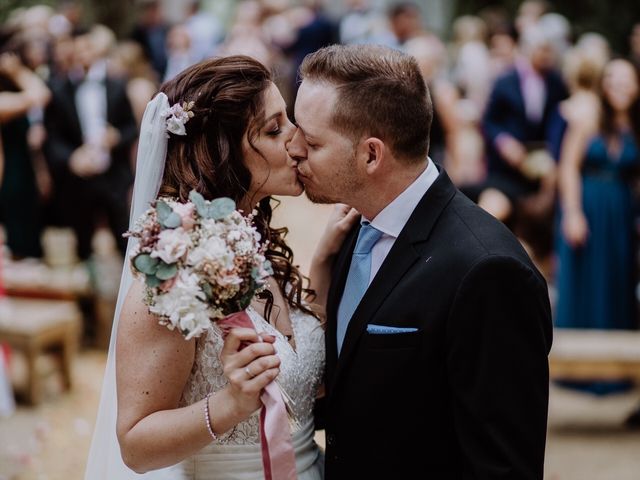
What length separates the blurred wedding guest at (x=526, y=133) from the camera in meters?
9.24

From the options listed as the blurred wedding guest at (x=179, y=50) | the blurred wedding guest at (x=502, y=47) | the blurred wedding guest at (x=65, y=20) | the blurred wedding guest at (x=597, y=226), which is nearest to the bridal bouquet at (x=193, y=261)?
the blurred wedding guest at (x=597, y=226)

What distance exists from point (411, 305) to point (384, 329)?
112mm

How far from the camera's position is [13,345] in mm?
7215

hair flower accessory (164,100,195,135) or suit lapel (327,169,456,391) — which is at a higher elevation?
hair flower accessory (164,100,195,135)

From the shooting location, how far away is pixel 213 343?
2844 mm

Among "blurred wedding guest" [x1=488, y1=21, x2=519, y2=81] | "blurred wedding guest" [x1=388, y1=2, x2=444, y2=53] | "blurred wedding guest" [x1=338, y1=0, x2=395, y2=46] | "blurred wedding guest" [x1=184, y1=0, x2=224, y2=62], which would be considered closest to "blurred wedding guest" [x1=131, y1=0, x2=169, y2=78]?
Answer: "blurred wedding guest" [x1=184, y1=0, x2=224, y2=62]

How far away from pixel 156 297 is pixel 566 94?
7823 millimetres

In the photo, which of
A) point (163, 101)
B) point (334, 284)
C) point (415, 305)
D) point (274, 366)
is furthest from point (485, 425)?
point (163, 101)

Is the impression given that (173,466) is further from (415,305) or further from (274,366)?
(415,305)

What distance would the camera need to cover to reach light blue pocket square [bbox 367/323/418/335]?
272 centimetres

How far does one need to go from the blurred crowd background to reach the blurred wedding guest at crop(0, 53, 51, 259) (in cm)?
1

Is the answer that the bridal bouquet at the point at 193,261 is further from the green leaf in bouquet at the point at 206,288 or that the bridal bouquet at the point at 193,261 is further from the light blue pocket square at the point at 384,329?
the light blue pocket square at the point at 384,329

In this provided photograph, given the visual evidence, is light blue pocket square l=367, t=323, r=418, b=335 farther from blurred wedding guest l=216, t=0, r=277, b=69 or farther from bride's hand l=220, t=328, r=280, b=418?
blurred wedding guest l=216, t=0, r=277, b=69

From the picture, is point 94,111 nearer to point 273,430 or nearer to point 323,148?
point 323,148
